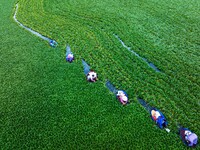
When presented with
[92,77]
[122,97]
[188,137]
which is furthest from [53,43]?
[188,137]

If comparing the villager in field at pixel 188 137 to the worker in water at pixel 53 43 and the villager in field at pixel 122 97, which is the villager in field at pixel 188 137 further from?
the worker in water at pixel 53 43

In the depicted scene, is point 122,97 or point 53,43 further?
point 53,43

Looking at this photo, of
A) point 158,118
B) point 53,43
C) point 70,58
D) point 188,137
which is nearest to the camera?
point 188,137

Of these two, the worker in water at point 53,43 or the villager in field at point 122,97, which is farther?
the worker in water at point 53,43

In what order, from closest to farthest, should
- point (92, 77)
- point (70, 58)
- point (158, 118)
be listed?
1. point (158, 118)
2. point (92, 77)
3. point (70, 58)

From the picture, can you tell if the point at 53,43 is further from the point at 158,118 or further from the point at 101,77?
the point at 158,118

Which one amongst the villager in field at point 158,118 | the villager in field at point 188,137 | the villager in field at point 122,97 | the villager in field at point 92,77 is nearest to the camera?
the villager in field at point 188,137

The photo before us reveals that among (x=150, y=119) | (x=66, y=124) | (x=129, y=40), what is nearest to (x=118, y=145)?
(x=150, y=119)

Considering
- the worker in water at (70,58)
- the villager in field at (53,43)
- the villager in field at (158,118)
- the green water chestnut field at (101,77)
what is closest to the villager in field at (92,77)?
the green water chestnut field at (101,77)
